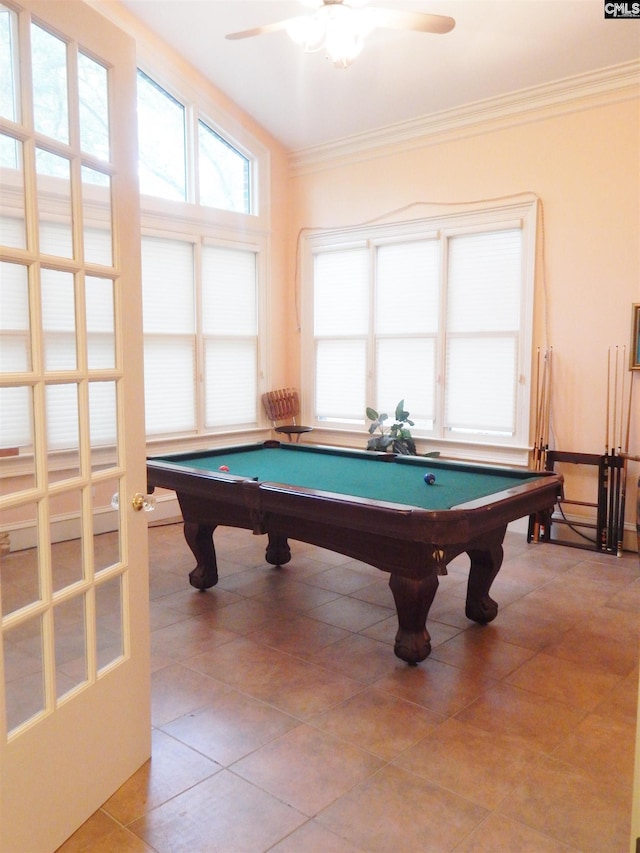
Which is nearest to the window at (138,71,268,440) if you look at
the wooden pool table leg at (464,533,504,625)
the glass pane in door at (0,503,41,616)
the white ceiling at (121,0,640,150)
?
the white ceiling at (121,0,640,150)

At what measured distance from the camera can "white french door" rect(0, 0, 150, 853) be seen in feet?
5.34

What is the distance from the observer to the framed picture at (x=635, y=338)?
175 inches

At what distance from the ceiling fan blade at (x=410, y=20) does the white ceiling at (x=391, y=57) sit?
3.99 feet

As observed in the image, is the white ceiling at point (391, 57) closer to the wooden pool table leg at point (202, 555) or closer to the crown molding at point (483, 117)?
the crown molding at point (483, 117)

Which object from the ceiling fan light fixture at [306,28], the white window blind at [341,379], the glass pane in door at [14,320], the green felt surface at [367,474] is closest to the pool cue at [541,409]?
the green felt surface at [367,474]

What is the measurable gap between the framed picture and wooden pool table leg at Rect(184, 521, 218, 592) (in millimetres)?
2988

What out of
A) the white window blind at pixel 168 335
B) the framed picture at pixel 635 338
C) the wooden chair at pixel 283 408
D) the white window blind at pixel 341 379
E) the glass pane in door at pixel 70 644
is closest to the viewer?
the glass pane in door at pixel 70 644

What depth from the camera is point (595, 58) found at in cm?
439

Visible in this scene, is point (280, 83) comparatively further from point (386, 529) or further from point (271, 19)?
point (386, 529)

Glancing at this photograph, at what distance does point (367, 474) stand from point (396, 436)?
1.92m

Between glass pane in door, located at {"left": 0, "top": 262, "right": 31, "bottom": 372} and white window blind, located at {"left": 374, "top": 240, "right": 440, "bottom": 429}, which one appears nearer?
glass pane in door, located at {"left": 0, "top": 262, "right": 31, "bottom": 372}

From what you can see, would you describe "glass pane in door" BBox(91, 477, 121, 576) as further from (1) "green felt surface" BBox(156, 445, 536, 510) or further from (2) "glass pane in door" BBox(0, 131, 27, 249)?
(1) "green felt surface" BBox(156, 445, 536, 510)

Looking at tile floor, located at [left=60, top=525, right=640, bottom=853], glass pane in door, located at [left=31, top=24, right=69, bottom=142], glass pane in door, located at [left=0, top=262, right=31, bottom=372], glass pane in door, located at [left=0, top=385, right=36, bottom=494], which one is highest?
glass pane in door, located at [left=31, top=24, right=69, bottom=142]

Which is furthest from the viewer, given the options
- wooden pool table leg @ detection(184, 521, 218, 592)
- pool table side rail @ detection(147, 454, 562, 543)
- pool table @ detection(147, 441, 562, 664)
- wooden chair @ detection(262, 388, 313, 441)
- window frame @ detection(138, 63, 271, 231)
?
wooden chair @ detection(262, 388, 313, 441)
